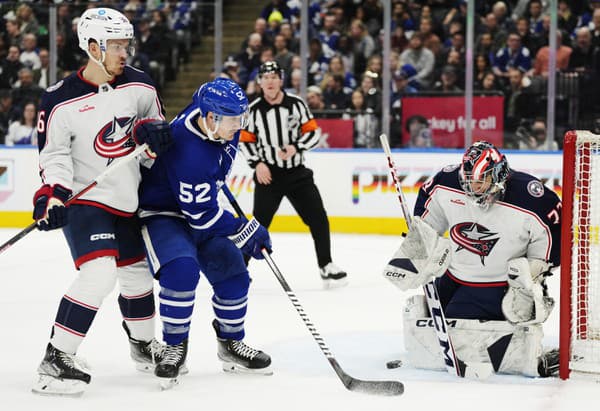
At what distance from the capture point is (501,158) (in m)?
3.51

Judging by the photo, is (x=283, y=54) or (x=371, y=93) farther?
(x=283, y=54)

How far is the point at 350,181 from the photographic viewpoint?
26.0ft

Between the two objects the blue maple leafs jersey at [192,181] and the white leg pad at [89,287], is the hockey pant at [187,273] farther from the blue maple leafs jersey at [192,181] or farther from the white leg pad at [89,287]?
the white leg pad at [89,287]

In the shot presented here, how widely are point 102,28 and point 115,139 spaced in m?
0.35

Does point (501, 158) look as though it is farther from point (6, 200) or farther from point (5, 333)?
point (6, 200)

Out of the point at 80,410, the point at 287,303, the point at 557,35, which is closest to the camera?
the point at 80,410

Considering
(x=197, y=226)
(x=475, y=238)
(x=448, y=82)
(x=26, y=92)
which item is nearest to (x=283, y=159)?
(x=475, y=238)

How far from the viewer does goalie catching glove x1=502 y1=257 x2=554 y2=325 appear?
343 cm

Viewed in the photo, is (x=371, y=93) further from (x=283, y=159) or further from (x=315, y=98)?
(x=283, y=159)

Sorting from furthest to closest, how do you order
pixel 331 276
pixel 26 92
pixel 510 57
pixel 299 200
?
pixel 26 92
pixel 510 57
pixel 299 200
pixel 331 276

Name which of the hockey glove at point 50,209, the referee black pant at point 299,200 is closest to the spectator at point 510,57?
the referee black pant at point 299,200

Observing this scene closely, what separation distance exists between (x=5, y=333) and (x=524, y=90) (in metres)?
4.88

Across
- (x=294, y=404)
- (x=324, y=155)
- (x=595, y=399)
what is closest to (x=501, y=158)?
(x=595, y=399)

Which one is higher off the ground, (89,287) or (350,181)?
(89,287)
